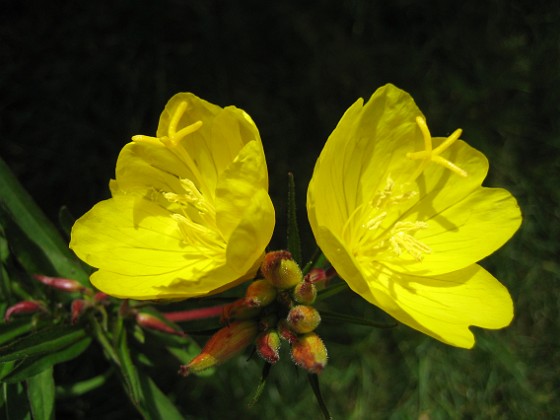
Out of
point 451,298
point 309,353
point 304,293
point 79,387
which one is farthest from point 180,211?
point 79,387

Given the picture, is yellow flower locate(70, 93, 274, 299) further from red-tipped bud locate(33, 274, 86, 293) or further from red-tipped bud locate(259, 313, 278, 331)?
red-tipped bud locate(33, 274, 86, 293)

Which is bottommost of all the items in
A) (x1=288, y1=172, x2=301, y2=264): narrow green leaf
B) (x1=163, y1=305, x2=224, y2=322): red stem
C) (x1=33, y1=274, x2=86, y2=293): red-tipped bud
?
(x1=163, y1=305, x2=224, y2=322): red stem

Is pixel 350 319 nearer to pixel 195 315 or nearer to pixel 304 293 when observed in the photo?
pixel 304 293

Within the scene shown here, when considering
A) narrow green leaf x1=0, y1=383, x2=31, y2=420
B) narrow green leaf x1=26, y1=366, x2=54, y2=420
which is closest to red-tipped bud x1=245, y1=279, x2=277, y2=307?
narrow green leaf x1=26, y1=366, x2=54, y2=420

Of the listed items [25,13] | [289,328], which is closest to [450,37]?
[25,13]

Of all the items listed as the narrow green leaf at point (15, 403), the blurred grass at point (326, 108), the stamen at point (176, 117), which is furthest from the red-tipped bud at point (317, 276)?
the blurred grass at point (326, 108)

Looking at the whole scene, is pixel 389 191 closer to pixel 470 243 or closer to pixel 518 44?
pixel 470 243
